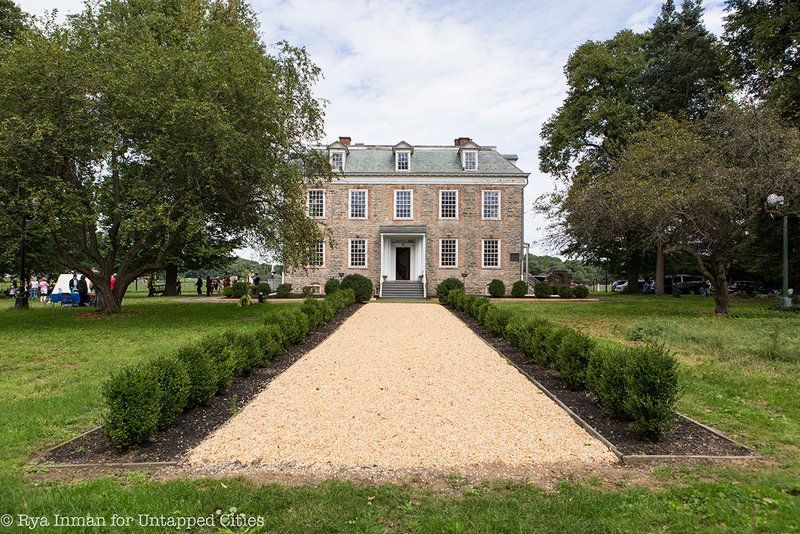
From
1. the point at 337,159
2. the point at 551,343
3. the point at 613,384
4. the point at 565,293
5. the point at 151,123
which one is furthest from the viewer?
the point at 337,159

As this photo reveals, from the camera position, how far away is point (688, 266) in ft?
129

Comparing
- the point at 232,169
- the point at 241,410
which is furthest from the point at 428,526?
the point at 232,169

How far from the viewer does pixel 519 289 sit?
27891mm

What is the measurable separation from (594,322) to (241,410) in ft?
40.7

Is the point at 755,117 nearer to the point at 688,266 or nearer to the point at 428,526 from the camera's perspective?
the point at 428,526

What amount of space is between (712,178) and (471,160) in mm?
16729

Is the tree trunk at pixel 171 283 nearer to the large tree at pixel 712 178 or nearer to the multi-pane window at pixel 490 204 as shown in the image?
the multi-pane window at pixel 490 204

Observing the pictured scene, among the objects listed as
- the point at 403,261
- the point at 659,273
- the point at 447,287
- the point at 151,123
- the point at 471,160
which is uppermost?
the point at 471,160

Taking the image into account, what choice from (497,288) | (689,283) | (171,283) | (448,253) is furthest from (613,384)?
(689,283)

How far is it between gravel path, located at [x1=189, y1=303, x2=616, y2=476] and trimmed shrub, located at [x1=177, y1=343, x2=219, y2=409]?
0.52 metres

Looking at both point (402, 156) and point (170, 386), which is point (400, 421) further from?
point (402, 156)

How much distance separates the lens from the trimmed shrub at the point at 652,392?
183 inches

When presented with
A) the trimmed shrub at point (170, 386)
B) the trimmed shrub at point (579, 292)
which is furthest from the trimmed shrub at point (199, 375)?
the trimmed shrub at point (579, 292)

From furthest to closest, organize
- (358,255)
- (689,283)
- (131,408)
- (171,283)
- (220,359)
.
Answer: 1. (689,283)
2. (171,283)
3. (358,255)
4. (220,359)
5. (131,408)
